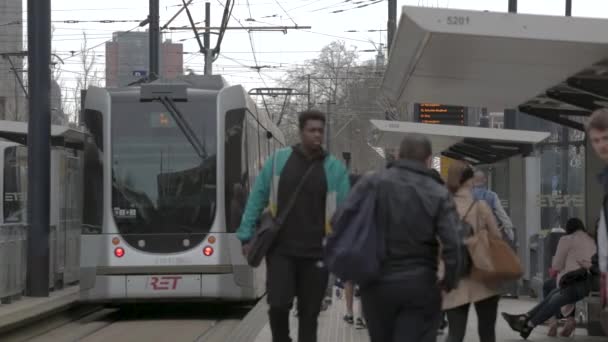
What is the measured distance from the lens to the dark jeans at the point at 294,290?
7.86m

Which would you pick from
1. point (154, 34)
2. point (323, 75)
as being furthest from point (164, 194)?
point (323, 75)

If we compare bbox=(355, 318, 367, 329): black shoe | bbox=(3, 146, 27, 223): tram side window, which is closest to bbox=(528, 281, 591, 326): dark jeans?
bbox=(355, 318, 367, 329): black shoe

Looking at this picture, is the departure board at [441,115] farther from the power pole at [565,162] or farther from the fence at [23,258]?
the power pole at [565,162]

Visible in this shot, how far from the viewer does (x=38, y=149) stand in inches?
686

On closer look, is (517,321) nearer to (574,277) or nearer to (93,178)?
(574,277)

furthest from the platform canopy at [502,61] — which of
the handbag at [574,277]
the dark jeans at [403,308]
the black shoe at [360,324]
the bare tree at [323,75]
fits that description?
the bare tree at [323,75]

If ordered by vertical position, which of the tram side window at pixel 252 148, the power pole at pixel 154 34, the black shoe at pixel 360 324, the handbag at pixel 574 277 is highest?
the power pole at pixel 154 34

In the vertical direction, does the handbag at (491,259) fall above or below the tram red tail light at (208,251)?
above

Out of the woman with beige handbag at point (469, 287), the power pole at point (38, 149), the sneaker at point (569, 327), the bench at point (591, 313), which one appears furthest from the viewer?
the power pole at point (38, 149)

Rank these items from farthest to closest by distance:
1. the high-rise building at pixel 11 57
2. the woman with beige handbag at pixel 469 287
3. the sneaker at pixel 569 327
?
the high-rise building at pixel 11 57 < the sneaker at pixel 569 327 < the woman with beige handbag at pixel 469 287

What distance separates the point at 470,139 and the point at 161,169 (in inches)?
157

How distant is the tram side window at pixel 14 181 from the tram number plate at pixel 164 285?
24.4 ft

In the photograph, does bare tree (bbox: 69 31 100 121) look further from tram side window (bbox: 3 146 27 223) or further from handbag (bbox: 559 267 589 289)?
handbag (bbox: 559 267 589 289)

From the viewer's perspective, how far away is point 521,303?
54.1 feet
